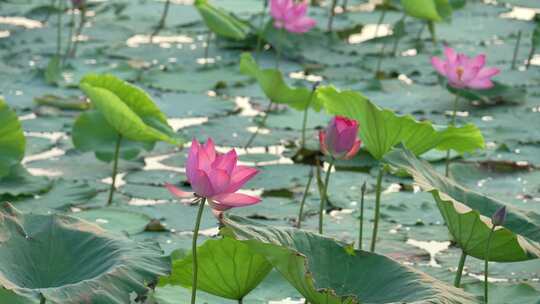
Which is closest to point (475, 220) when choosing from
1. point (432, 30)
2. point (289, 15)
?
point (289, 15)

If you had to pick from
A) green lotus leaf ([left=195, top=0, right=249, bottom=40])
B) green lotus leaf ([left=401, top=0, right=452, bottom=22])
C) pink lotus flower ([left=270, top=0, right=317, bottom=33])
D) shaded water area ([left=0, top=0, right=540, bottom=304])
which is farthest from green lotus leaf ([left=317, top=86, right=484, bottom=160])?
green lotus leaf ([left=401, top=0, right=452, bottom=22])

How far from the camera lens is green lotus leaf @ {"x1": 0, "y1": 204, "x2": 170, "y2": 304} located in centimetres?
196

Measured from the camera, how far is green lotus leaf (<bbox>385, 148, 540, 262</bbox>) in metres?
2.24

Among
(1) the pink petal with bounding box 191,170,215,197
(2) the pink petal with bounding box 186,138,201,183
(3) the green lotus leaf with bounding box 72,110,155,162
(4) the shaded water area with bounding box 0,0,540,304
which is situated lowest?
(4) the shaded water area with bounding box 0,0,540,304

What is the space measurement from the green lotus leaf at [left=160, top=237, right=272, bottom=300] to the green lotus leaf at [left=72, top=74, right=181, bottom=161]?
42.0 inches

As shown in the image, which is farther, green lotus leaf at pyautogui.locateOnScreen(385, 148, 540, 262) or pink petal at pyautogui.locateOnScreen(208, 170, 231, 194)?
green lotus leaf at pyautogui.locateOnScreen(385, 148, 540, 262)

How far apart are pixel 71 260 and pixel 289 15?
2622mm

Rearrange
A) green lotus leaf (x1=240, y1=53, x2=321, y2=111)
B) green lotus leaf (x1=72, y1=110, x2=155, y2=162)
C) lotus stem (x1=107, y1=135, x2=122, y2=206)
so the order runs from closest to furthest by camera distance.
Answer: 1. lotus stem (x1=107, y1=135, x2=122, y2=206)
2. green lotus leaf (x1=72, y1=110, x2=155, y2=162)
3. green lotus leaf (x1=240, y1=53, x2=321, y2=111)

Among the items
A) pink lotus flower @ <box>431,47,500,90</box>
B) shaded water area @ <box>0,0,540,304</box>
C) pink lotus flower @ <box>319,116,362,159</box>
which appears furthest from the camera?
pink lotus flower @ <box>431,47,500,90</box>

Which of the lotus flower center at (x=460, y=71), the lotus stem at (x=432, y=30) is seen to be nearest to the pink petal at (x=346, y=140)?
the lotus flower center at (x=460, y=71)

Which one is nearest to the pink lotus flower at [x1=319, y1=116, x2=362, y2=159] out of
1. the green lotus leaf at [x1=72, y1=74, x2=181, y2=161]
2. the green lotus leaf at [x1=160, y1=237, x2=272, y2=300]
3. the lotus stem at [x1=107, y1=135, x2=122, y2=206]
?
the green lotus leaf at [x1=160, y1=237, x2=272, y2=300]

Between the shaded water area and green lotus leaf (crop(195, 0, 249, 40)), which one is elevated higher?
green lotus leaf (crop(195, 0, 249, 40))

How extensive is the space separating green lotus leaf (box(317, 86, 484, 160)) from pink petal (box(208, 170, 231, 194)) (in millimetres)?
762

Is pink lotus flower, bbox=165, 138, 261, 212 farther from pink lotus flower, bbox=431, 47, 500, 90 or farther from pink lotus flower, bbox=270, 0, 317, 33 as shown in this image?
pink lotus flower, bbox=270, 0, 317, 33
